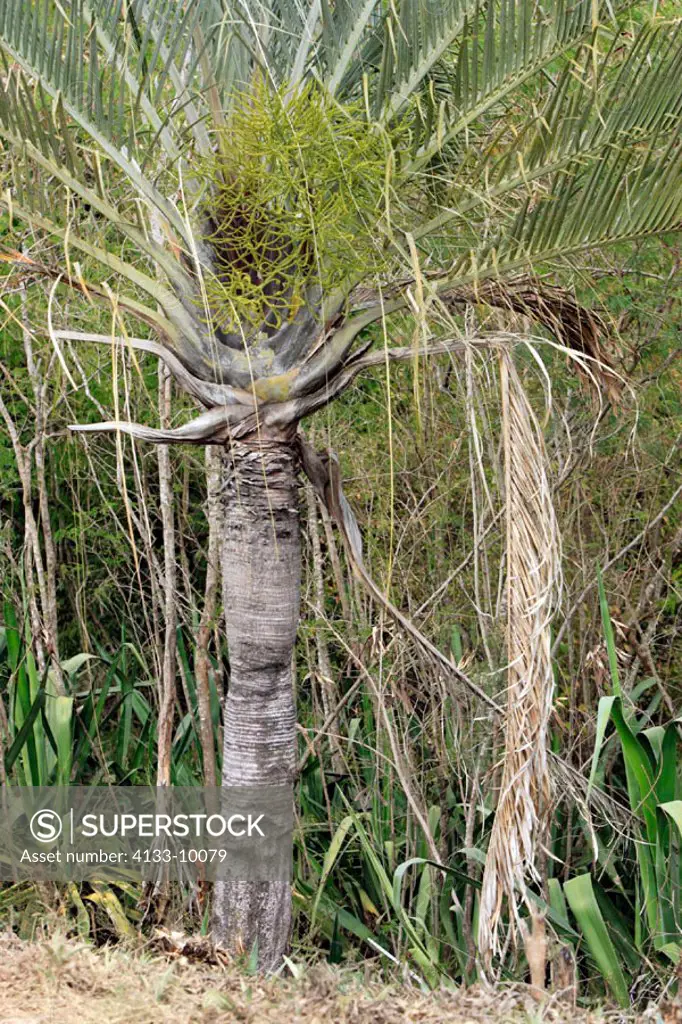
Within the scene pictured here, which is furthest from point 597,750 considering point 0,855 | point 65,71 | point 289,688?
point 0,855

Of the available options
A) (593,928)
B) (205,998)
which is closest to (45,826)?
(205,998)

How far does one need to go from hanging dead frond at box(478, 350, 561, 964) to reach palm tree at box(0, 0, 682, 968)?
39cm

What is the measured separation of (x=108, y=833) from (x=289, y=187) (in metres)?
2.84

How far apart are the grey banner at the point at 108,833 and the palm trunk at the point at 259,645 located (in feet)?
1.26

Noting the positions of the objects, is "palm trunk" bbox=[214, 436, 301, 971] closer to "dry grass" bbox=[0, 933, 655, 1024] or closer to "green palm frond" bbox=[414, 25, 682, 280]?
"dry grass" bbox=[0, 933, 655, 1024]

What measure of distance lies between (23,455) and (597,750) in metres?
2.71

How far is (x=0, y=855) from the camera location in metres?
4.35

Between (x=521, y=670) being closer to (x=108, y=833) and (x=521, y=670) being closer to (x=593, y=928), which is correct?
(x=593, y=928)

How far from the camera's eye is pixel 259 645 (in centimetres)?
325

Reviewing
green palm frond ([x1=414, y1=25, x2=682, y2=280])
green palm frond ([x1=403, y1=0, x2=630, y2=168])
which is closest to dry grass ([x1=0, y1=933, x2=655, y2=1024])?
green palm frond ([x1=414, y1=25, x2=682, y2=280])

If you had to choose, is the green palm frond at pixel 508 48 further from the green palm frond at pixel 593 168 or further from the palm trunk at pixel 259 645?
the palm trunk at pixel 259 645

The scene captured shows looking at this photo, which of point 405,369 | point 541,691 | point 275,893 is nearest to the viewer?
point 541,691

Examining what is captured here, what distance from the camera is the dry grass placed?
2.35 m

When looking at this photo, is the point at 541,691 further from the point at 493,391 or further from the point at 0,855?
the point at 0,855
